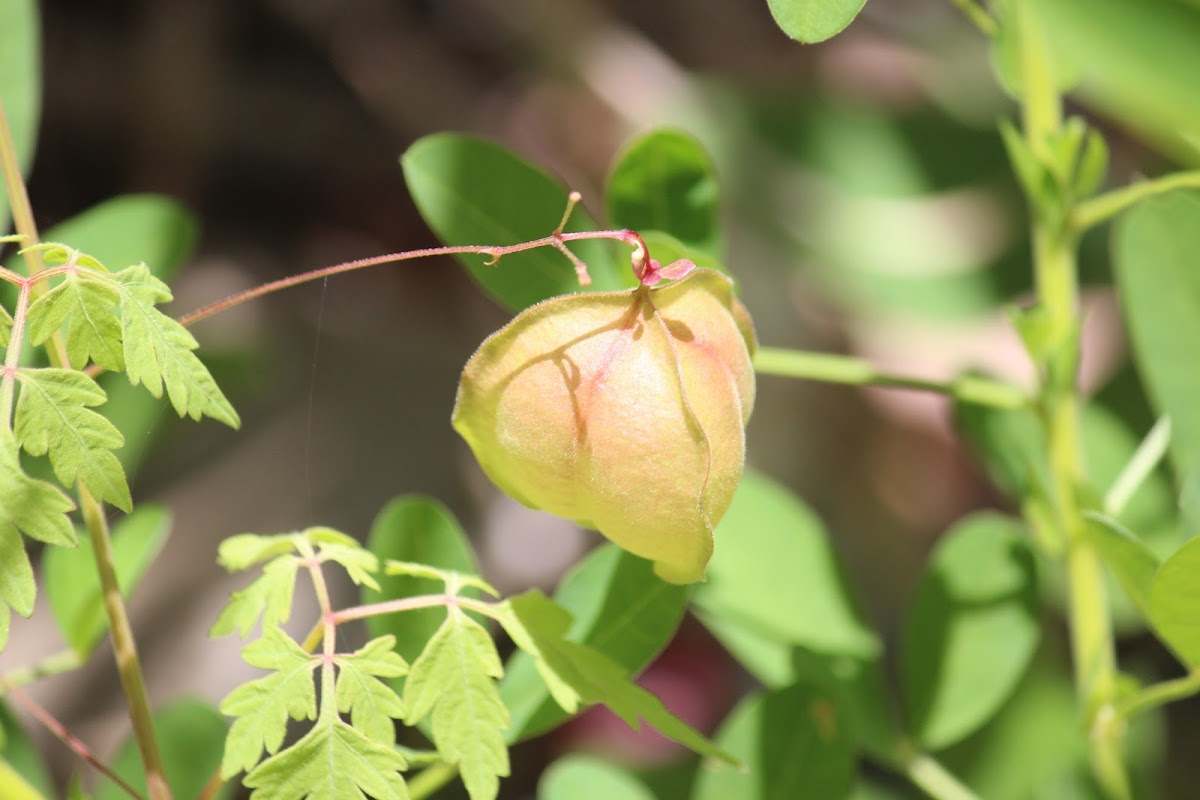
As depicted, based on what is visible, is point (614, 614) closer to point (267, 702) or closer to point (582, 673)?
point (582, 673)

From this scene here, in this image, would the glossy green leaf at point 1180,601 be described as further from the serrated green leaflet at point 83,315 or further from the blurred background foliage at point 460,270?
the blurred background foliage at point 460,270

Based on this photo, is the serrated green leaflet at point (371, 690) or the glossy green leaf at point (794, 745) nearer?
the serrated green leaflet at point (371, 690)

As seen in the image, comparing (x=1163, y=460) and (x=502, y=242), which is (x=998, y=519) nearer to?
(x=1163, y=460)

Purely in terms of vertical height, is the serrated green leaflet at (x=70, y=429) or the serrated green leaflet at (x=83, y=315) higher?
the serrated green leaflet at (x=83, y=315)

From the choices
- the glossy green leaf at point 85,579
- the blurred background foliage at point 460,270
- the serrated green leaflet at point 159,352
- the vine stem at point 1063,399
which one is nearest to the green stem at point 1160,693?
the vine stem at point 1063,399

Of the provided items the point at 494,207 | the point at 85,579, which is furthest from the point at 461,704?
the point at 85,579

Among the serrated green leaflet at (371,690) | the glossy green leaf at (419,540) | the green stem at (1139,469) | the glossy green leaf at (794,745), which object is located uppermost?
the serrated green leaflet at (371,690)

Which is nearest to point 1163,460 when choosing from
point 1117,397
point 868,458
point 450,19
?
point 1117,397
